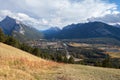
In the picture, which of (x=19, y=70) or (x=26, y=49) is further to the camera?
(x=26, y=49)

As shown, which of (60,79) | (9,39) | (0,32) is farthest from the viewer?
(9,39)

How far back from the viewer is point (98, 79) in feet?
70.0

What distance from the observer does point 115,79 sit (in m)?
21.8

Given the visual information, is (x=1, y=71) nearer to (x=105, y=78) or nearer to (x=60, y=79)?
(x=60, y=79)

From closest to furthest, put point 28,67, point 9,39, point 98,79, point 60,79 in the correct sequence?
point 60,79, point 98,79, point 28,67, point 9,39

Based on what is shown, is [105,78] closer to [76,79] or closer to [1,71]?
[76,79]

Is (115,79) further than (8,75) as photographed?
Yes

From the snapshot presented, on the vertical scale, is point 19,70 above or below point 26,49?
below

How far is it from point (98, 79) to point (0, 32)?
3109 inches

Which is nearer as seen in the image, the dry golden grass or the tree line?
the dry golden grass

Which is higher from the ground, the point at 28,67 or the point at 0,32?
the point at 0,32

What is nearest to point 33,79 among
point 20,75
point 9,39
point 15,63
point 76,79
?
point 20,75

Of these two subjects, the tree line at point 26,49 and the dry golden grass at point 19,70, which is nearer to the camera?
the dry golden grass at point 19,70

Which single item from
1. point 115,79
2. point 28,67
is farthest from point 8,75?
point 115,79
